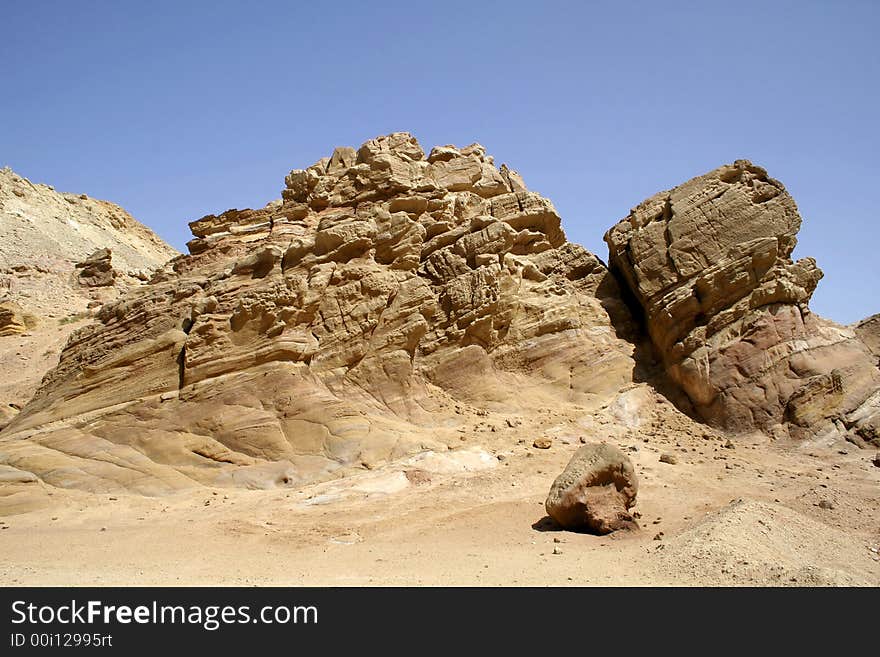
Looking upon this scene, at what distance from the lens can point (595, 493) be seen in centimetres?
1093

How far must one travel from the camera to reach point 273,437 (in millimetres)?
14422

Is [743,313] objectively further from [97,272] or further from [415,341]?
[97,272]

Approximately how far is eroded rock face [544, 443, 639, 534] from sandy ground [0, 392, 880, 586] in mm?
260

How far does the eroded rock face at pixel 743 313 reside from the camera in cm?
1561

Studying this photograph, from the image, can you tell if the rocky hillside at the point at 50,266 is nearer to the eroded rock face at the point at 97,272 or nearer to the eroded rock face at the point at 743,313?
the eroded rock face at the point at 97,272

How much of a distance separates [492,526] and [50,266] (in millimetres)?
37807

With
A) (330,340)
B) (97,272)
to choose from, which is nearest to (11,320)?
(97,272)

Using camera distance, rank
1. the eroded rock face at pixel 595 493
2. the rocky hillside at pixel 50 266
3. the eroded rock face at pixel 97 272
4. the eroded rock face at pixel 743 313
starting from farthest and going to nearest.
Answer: the eroded rock face at pixel 97 272
the rocky hillside at pixel 50 266
the eroded rock face at pixel 743 313
the eroded rock face at pixel 595 493

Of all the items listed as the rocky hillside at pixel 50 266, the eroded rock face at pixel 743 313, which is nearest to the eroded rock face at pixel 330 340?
the eroded rock face at pixel 743 313

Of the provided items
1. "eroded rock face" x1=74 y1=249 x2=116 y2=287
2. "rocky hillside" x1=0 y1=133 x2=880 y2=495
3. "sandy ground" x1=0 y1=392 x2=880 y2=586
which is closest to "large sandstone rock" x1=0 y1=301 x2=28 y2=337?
"eroded rock face" x1=74 y1=249 x2=116 y2=287

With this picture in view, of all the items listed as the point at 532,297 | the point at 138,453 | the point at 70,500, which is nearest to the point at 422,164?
the point at 532,297

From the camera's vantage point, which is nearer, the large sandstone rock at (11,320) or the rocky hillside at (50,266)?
the rocky hillside at (50,266)

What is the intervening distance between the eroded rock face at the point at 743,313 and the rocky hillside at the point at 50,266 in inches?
667
